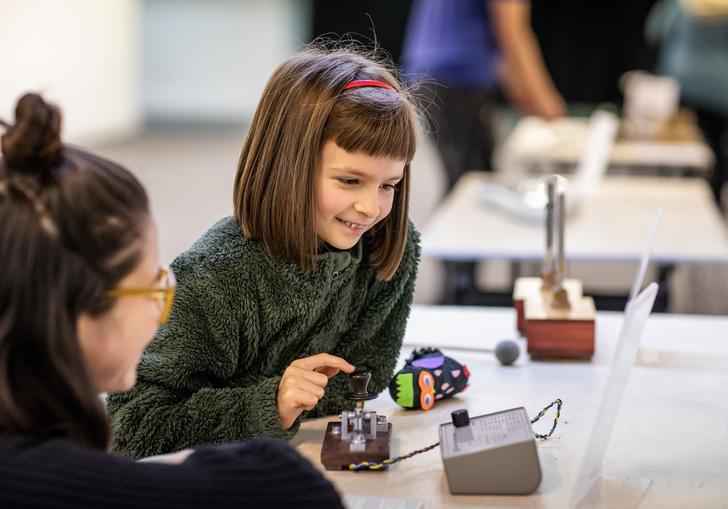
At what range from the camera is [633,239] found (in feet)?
9.23

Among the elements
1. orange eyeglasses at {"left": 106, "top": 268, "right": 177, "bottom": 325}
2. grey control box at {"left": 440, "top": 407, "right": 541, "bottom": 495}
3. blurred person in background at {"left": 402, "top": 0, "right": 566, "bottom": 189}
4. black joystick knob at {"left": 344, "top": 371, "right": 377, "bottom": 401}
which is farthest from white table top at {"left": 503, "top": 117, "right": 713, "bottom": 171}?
orange eyeglasses at {"left": 106, "top": 268, "right": 177, "bottom": 325}

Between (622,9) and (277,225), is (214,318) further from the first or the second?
(622,9)

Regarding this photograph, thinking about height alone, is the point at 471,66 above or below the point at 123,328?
below

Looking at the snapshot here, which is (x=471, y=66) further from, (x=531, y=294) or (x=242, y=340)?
(x=242, y=340)

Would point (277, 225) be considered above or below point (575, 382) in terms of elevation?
above

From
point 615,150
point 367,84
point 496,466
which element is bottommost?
point 615,150

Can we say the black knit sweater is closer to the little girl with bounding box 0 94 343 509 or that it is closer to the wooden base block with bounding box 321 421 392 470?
the little girl with bounding box 0 94 343 509

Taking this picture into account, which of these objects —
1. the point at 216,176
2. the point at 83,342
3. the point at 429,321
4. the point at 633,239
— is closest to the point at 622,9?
the point at 216,176

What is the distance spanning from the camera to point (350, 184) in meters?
1.45

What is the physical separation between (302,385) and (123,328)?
1.38 feet

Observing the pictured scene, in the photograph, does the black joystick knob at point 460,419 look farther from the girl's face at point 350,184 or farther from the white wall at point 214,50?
the white wall at point 214,50

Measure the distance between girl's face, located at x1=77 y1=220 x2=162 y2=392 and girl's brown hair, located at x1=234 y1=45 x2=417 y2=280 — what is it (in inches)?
18.2

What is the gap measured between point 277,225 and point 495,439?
17.1 inches

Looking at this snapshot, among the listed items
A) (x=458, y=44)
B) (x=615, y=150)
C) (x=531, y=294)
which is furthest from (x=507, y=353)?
(x=615, y=150)
